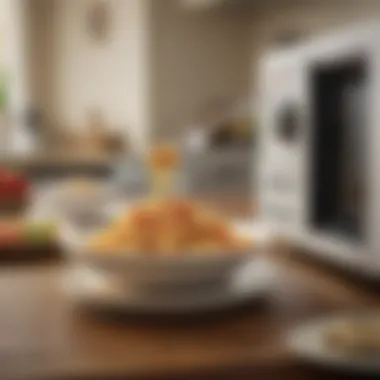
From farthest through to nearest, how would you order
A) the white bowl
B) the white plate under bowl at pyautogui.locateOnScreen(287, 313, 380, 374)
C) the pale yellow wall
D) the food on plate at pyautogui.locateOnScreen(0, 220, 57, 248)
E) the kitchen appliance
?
the pale yellow wall, the food on plate at pyautogui.locateOnScreen(0, 220, 57, 248), the kitchen appliance, the white bowl, the white plate under bowl at pyautogui.locateOnScreen(287, 313, 380, 374)

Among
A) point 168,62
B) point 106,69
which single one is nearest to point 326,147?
point 168,62

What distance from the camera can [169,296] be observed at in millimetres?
779

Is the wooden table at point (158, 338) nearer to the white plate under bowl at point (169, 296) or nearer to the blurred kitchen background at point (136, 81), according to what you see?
the white plate under bowl at point (169, 296)

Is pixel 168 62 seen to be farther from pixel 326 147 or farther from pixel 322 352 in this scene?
pixel 322 352

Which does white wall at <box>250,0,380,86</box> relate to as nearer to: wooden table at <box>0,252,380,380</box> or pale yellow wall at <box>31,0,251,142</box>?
pale yellow wall at <box>31,0,251,142</box>

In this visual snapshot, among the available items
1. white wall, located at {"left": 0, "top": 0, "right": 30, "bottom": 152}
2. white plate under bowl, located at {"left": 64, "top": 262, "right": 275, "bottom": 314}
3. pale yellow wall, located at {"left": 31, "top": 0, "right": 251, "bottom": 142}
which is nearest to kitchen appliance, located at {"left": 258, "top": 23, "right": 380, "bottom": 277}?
white plate under bowl, located at {"left": 64, "top": 262, "right": 275, "bottom": 314}

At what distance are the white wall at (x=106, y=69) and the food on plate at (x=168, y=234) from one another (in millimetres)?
3100

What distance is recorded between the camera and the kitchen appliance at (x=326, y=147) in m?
0.90

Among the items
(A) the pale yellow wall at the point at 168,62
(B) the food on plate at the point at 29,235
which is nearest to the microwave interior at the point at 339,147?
(B) the food on plate at the point at 29,235

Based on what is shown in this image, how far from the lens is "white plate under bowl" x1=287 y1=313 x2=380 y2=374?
0.56 metres

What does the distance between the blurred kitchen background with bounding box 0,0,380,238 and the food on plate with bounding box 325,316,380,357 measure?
6.23 feet

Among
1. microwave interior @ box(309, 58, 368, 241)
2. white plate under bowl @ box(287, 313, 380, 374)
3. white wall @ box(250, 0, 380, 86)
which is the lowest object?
white plate under bowl @ box(287, 313, 380, 374)

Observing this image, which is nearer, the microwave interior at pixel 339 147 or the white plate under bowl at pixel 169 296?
the white plate under bowl at pixel 169 296

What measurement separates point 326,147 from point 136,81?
2.98 meters
